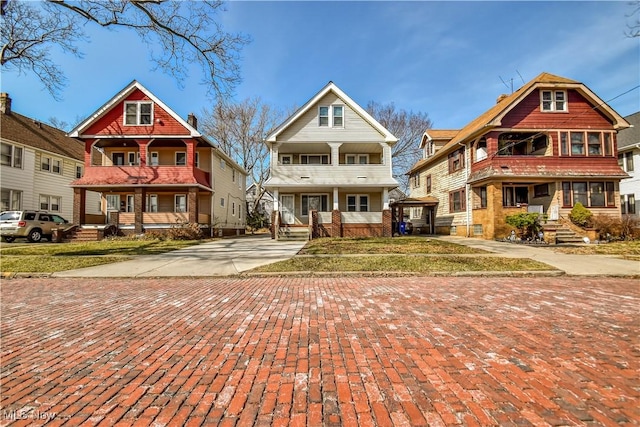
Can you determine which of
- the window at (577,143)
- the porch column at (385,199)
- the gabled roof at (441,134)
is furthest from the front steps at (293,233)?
the window at (577,143)

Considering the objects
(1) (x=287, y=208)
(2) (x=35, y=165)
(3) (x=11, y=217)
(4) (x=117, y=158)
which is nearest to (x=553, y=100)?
(1) (x=287, y=208)

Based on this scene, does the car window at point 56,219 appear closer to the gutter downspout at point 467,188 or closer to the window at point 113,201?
→ the window at point 113,201

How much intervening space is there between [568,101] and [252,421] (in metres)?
25.5

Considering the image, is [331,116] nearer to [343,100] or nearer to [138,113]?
[343,100]

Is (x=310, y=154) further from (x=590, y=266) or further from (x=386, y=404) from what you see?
(x=386, y=404)

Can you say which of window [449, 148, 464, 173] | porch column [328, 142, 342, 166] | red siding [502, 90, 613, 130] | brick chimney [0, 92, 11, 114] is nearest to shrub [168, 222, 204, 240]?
porch column [328, 142, 342, 166]

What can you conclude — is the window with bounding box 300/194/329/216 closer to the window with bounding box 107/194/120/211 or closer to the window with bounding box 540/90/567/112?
the window with bounding box 107/194/120/211

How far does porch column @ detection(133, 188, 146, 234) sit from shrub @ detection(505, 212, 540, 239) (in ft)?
72.9

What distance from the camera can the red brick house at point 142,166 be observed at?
20359 millimetres

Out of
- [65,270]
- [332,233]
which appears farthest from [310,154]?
[65,270]

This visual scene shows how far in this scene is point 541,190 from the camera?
66.0 ft

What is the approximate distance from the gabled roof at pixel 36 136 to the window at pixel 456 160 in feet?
101

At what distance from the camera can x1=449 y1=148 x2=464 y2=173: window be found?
74.1 feet

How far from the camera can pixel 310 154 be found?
74.0 feet
